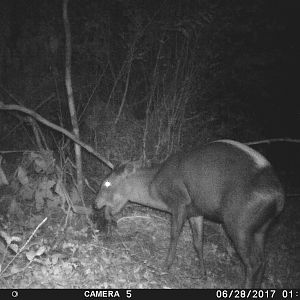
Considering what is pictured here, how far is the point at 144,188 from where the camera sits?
6.33m

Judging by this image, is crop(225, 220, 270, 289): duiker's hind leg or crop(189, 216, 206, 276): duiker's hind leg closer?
crop(225, 220, 270, 289): duiker's hind leg

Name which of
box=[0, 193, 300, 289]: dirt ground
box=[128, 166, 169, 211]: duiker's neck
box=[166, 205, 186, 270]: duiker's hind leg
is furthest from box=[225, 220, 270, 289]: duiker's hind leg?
box=[128, 166, 169, 211]: duiker's neck

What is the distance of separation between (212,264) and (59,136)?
14.4 ft

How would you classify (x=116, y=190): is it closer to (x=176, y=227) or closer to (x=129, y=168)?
(x=129, y=168)

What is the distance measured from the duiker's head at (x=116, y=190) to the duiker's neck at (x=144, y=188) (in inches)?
2.6

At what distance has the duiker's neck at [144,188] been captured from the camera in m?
6.27

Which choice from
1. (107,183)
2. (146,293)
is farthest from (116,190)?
(146,293)

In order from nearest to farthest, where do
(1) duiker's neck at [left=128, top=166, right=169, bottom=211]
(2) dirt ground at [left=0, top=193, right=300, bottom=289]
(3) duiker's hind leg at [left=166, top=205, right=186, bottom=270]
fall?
(2) dirt ground at [left=0, top=193, right=300, bottom=289] → (3) duiker's hind leg at [left=166, top=205, right=186, bottom=270] → (1) duiker's neck at [left=128, top=166, right=169, bottom=211]

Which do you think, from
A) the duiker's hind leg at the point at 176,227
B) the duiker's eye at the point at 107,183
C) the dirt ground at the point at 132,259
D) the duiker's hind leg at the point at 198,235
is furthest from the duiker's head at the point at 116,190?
the duiker's hind leg at the point at 198,235

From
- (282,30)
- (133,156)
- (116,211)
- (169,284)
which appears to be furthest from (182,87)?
(282,30)

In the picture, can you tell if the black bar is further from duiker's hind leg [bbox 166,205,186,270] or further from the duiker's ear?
the duiker's ear

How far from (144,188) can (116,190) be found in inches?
16.3

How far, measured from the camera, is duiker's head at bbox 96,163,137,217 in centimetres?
633

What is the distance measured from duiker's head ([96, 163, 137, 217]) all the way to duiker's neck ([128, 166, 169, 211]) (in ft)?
0.21
